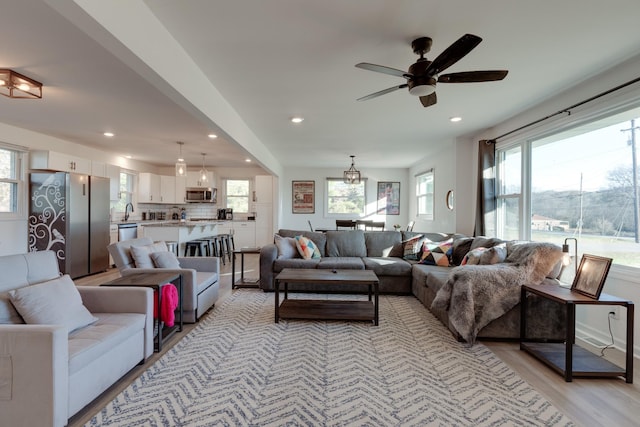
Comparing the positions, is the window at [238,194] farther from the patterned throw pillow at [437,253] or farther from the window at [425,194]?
the patterned throw pillow at [437,253]

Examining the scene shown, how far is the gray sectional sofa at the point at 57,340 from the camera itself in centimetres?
153

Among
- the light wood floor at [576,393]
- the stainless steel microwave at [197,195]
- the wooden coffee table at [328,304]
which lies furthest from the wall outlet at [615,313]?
the stainless steel microwave at [197,195]

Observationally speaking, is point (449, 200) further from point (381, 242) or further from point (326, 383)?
point (326, 383)

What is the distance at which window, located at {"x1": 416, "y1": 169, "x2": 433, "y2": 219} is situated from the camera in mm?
7263

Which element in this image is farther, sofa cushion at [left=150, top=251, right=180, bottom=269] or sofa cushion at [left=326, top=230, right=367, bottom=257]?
Answer: sofa cushion at [left=326, top=230, right=367, bottom=257]

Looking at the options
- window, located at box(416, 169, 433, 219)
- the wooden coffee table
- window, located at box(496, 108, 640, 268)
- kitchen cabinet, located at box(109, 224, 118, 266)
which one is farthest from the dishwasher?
window, located at box(496, 108, 640, 268)

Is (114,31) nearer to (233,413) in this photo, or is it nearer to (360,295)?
(233,413)

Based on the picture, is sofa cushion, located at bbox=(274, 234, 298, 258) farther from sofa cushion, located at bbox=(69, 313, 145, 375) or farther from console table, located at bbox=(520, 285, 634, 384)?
console table, located at bbox=(520, 285, 634, 384)

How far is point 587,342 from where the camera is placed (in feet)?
9.54

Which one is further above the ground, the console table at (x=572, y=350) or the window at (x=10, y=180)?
the window at (x=10, y=180)

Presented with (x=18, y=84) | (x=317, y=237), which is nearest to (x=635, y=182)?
(x=317, y=237)

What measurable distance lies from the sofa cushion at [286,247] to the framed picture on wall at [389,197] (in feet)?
15.0

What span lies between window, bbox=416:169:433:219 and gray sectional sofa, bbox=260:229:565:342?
2378 mm

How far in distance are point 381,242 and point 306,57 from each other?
3344 mm
